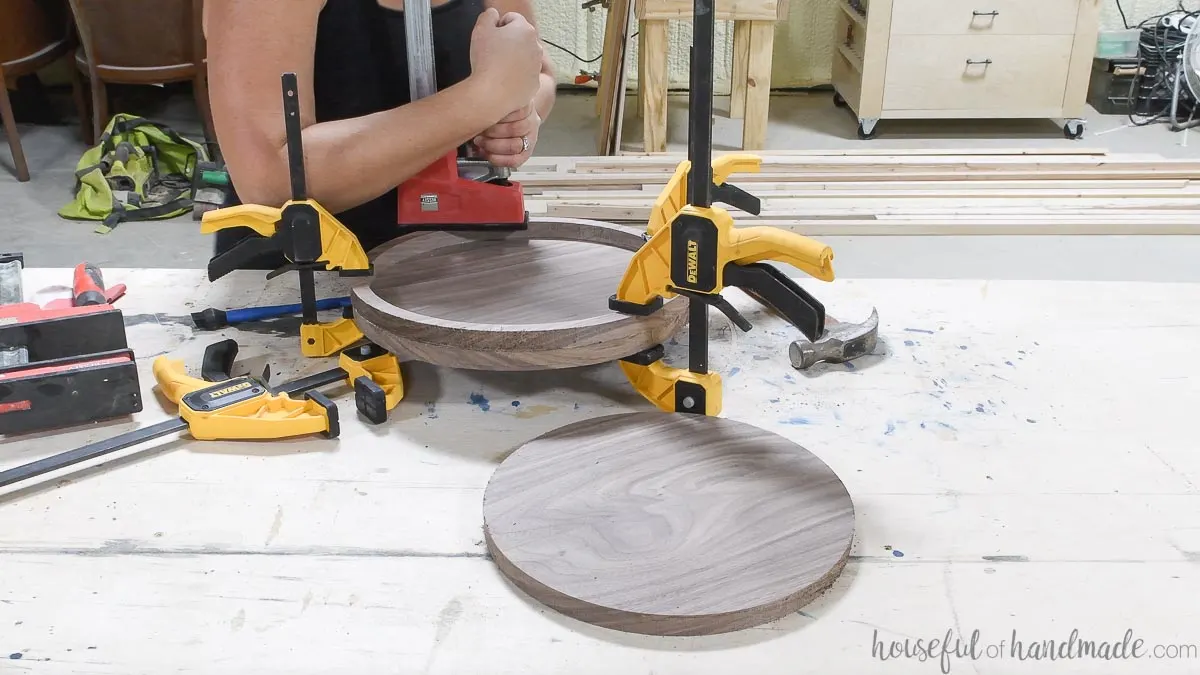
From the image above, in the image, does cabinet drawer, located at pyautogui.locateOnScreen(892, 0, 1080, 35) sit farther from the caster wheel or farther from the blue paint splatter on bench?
the blue paint splatter on bench

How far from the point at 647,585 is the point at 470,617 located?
13 cm

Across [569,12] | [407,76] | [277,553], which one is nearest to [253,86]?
[407,76]

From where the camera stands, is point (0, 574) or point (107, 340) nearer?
point (0, 574)

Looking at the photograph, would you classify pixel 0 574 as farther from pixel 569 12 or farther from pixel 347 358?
pixel 569 12

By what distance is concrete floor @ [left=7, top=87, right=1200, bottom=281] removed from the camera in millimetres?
2732

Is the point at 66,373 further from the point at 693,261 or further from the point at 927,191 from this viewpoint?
the point at 927,191

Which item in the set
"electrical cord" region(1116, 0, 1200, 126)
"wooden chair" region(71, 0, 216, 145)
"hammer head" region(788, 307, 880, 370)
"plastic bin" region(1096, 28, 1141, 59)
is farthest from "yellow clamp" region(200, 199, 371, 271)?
"plastic bin" region(1096, 28, 1141, 59)

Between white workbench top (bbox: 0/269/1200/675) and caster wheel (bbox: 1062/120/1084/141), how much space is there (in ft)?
9.54

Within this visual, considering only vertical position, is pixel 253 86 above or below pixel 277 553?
above

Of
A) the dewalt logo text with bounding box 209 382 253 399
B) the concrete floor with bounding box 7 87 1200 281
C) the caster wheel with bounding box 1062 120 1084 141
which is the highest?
the dewalt logo text with bounding box 209 382 253 399

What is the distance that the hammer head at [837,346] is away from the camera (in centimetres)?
113

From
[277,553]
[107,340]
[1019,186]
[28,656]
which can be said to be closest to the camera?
[28,656]

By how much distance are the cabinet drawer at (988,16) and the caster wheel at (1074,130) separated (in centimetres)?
37

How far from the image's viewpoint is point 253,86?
107cm
